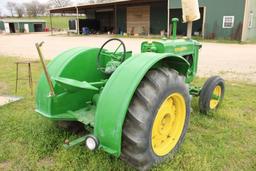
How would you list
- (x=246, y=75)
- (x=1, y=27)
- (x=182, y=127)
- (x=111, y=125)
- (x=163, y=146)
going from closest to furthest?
(x=111, y=125) < (x=163, y=146) < (x=182, y=127) < (x=246, y=75) < (x=1, y=27)

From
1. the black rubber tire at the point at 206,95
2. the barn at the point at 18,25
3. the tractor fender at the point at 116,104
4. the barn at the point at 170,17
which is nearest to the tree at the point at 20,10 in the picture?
the barn at the point at 18,25

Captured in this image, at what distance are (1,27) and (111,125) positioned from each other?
4165 cm

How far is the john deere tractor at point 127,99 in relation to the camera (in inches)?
67.9

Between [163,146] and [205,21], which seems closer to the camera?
[163,146]

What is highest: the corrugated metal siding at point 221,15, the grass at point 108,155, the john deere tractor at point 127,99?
the corrugated metal siding at point 221,15

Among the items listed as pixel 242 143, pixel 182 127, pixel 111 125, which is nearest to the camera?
pixel 111 125

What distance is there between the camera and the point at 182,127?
2381 millimetres

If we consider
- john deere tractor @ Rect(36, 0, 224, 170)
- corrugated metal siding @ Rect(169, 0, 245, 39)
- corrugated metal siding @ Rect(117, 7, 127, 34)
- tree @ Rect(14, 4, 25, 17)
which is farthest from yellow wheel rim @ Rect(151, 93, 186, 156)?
tree @ Rect(14, 4, 25, 17)

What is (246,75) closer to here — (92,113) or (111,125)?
(92,113)

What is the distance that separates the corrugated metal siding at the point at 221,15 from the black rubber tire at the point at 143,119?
15863 mm

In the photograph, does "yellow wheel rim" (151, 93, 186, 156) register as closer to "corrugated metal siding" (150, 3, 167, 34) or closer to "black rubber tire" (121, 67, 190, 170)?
"black rubber tire" (121, 67, 190, 170)

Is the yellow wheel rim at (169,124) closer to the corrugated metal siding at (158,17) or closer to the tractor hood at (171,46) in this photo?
the tractor hood at (171,46)

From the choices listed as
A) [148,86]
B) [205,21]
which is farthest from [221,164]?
[205,21]

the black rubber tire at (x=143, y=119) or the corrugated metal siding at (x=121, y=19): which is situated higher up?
the corrugated metal siding at (x=121, y=19)
